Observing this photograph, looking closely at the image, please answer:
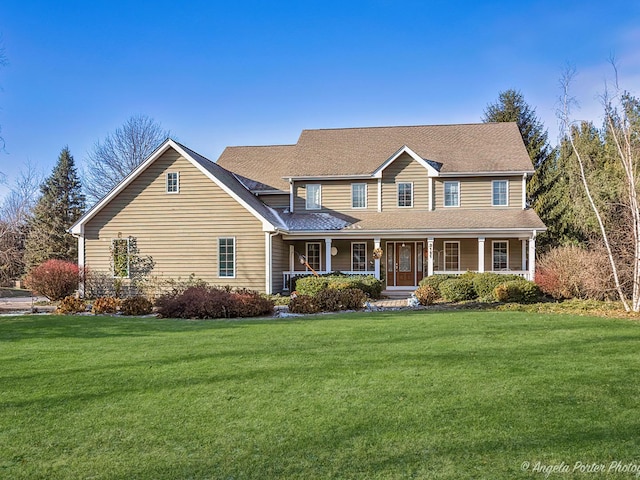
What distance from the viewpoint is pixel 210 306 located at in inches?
509

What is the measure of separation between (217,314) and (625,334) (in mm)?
9291

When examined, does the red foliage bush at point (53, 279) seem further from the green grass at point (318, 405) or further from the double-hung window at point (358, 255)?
the double-hung window at point (358, 255)

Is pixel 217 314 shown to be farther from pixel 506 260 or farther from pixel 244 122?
pixel 244 122

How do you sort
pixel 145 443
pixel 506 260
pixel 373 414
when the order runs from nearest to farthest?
1. pixel 145 443
2. pixel 373 414
3. pixel 506 260

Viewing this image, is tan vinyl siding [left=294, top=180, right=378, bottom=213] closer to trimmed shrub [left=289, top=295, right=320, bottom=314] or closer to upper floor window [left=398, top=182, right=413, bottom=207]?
upper floor window [left=398, top=182, right=413, bottom=207]

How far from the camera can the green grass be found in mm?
3814

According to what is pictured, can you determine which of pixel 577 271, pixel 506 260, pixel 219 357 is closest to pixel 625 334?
pixel 219 357

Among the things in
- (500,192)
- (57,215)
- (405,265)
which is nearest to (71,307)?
(405,265)

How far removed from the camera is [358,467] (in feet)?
12.1

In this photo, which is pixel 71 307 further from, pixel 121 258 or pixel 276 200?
pixel 276 200

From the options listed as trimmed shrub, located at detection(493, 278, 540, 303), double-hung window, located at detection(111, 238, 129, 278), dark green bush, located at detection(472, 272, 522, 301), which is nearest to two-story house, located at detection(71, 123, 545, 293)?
double-hung window, located at detection(111, 238, 129, 278)

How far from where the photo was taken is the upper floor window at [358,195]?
23094mm

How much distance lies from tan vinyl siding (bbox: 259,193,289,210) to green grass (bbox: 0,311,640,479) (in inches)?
607

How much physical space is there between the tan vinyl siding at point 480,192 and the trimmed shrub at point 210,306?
39.8 feet
